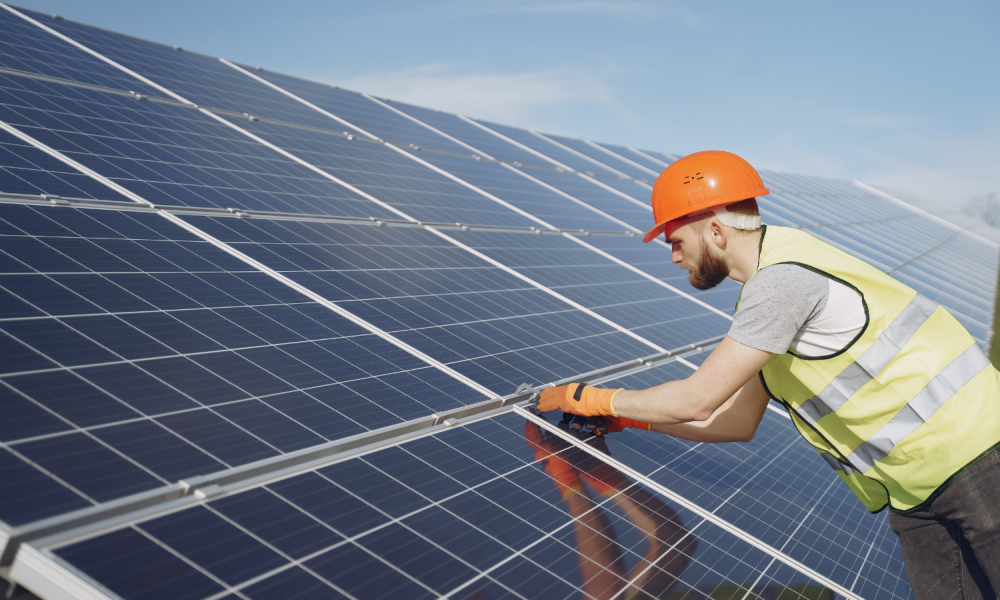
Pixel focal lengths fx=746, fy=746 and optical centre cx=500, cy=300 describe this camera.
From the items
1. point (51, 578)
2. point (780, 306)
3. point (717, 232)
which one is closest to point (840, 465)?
point (780, 306)

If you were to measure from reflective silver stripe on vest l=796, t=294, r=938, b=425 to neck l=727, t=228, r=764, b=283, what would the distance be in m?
0.70

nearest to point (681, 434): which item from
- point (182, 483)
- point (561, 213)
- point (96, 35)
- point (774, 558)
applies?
point (774, 558)

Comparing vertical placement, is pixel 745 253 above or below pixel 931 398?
above

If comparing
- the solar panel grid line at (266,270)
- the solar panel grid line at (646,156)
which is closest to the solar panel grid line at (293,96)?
the solar panel grid line at (266,270)

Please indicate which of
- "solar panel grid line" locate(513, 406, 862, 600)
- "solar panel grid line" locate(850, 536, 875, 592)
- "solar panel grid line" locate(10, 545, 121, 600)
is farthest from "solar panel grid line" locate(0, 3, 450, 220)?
"solar panel grid line" locate(10, 545, 121, 600)

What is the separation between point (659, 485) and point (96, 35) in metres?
10.0

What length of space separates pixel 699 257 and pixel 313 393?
2273 millimetres

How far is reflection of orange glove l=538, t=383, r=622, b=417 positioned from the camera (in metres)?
4.52

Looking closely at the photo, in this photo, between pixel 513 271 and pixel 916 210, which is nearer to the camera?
pixel 513 271

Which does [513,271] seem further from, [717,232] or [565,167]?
[565,167]

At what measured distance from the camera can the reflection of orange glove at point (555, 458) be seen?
4160mm

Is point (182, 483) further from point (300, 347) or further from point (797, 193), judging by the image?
point (797, 193)

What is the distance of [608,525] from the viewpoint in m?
3.87

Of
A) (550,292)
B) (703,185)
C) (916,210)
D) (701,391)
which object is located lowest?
(916,210)
